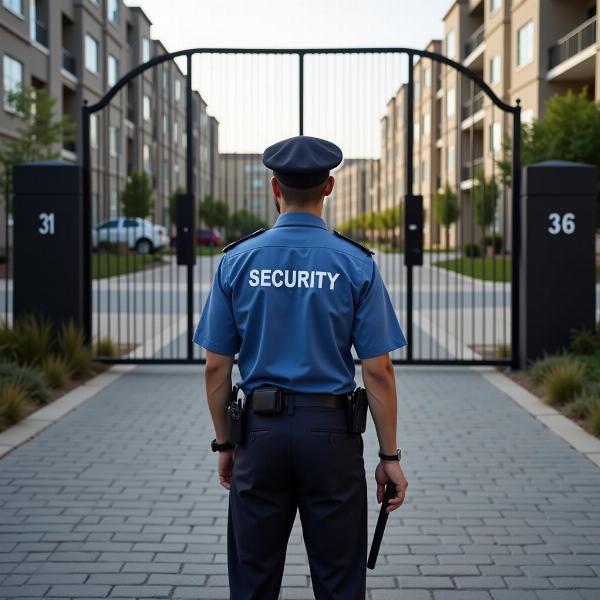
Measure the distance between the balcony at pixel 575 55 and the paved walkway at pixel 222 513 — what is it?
91.6 feet

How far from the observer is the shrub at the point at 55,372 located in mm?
10078

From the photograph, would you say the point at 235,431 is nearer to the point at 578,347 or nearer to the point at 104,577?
the point at 104,577

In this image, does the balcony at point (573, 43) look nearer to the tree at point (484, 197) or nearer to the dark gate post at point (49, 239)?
the tree at point (484, 197)

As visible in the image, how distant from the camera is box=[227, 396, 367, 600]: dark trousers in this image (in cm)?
322

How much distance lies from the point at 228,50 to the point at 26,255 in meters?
3.30

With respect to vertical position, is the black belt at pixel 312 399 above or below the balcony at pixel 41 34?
below

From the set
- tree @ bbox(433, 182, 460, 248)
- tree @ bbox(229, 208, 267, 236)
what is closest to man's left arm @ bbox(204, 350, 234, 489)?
tree @ bbox(433, 182, 460, 248)

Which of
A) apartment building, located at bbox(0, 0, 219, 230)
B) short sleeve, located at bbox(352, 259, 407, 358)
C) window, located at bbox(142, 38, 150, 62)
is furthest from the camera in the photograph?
window, located at bbox(142, 38, 150, 62)

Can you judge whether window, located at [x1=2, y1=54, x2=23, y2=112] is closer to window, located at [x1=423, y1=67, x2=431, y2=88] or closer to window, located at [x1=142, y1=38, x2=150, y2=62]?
window, located at [x1=142, y1=38, x2=150, y2=62]

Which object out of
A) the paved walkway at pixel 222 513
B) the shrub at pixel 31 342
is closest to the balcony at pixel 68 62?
the shrub at pixel 31 342

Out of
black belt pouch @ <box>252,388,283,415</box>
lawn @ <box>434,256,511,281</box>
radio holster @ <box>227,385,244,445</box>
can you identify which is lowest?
radio holster @ <box>227,385,244,445</box>

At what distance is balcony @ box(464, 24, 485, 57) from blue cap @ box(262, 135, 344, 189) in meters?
48.8

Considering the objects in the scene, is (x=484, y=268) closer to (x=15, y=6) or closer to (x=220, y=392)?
(x=220, y=392)

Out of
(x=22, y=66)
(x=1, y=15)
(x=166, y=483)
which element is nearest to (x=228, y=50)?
(x=166, y=483)
